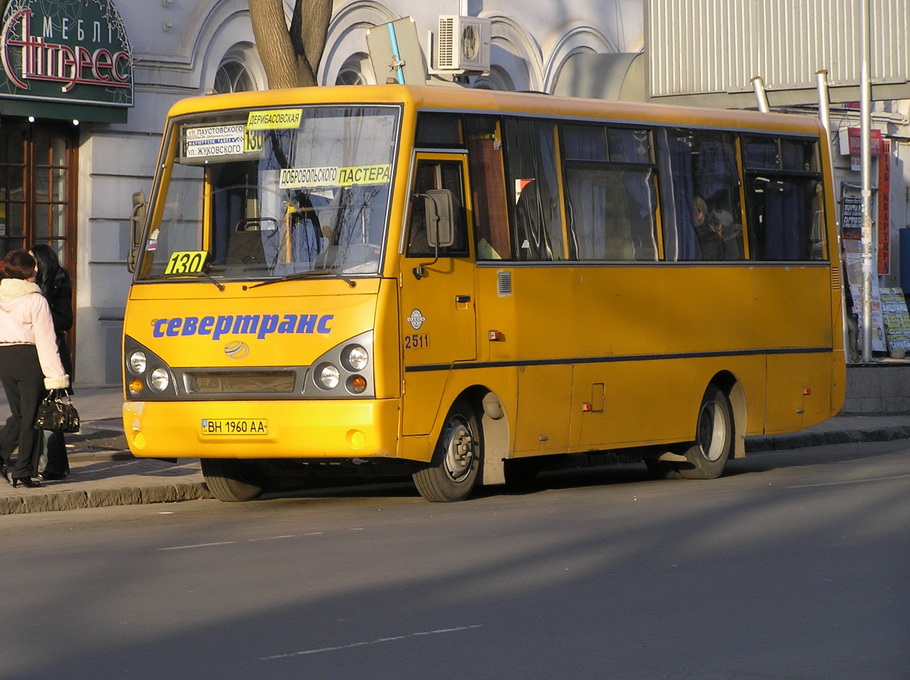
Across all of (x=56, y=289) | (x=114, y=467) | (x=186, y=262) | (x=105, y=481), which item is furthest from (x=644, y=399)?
(x=56, y=289)

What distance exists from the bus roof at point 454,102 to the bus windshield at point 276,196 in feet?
0.24

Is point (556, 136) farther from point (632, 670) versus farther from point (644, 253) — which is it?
point (632, 670)

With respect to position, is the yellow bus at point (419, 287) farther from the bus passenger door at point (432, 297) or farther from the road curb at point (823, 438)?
the road curb at point (823, 438)

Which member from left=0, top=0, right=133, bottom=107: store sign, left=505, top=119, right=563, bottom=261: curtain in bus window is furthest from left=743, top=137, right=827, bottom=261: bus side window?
left=0, top=0, right=133, bottom=107: store sign

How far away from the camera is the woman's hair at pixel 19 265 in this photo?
41.9 feet

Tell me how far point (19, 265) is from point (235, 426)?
8.07 ft

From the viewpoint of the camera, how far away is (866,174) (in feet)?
75.0

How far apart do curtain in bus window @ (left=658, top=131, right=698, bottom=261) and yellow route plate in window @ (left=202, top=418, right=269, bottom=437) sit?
14.1ft

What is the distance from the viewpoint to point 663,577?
8.60 metres

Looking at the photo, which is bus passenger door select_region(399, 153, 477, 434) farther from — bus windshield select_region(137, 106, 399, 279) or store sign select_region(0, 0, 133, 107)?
store sign select_region(0, 0, 133, 107)

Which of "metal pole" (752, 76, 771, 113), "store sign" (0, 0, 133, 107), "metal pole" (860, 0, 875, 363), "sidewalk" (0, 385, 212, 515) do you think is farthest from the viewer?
"metal pole" (752, 76, 771, 113)

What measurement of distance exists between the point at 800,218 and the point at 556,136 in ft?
11.9

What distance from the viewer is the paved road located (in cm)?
654

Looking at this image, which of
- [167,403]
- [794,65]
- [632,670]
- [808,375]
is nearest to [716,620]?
[632,670]
